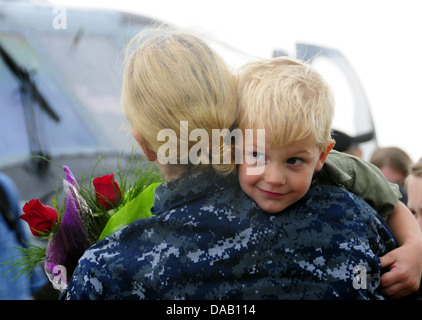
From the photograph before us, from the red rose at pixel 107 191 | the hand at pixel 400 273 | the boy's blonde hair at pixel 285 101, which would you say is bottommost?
the hand at pixel 400 273

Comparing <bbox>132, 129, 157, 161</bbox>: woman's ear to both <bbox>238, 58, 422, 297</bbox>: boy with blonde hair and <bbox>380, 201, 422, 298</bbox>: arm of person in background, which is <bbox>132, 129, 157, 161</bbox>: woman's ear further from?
<bbox>380, 201, 422, 298</bbox>: arm of person in background

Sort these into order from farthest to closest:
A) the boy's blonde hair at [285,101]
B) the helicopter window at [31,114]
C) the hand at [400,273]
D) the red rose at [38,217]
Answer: the helicopter window at [31,114]
the red rose at [38,217]
the hand at [400,273]
the boy's blonde hair at [285,101]

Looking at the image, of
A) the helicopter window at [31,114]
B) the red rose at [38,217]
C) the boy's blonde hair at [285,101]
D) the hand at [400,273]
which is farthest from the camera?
the helicopter window at [31,114]

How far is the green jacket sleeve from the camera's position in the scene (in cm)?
109

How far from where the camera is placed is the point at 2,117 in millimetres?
2906

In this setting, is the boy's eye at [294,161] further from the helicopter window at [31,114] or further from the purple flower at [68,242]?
the helicopter window at [31,114]

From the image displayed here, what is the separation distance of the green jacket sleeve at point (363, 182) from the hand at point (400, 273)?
0.38 ft

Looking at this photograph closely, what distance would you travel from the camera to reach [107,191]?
1200 mm

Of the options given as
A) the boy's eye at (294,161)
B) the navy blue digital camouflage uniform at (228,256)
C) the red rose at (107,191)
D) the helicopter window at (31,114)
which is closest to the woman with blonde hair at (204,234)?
the navy blue digital camouflage uniform at (228,256)

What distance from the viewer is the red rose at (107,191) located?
3.89ft

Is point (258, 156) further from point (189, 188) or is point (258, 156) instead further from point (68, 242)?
→ point (68, 242)

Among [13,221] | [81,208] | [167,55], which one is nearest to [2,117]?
[13,221]

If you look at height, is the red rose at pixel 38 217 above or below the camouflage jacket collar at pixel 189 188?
below
